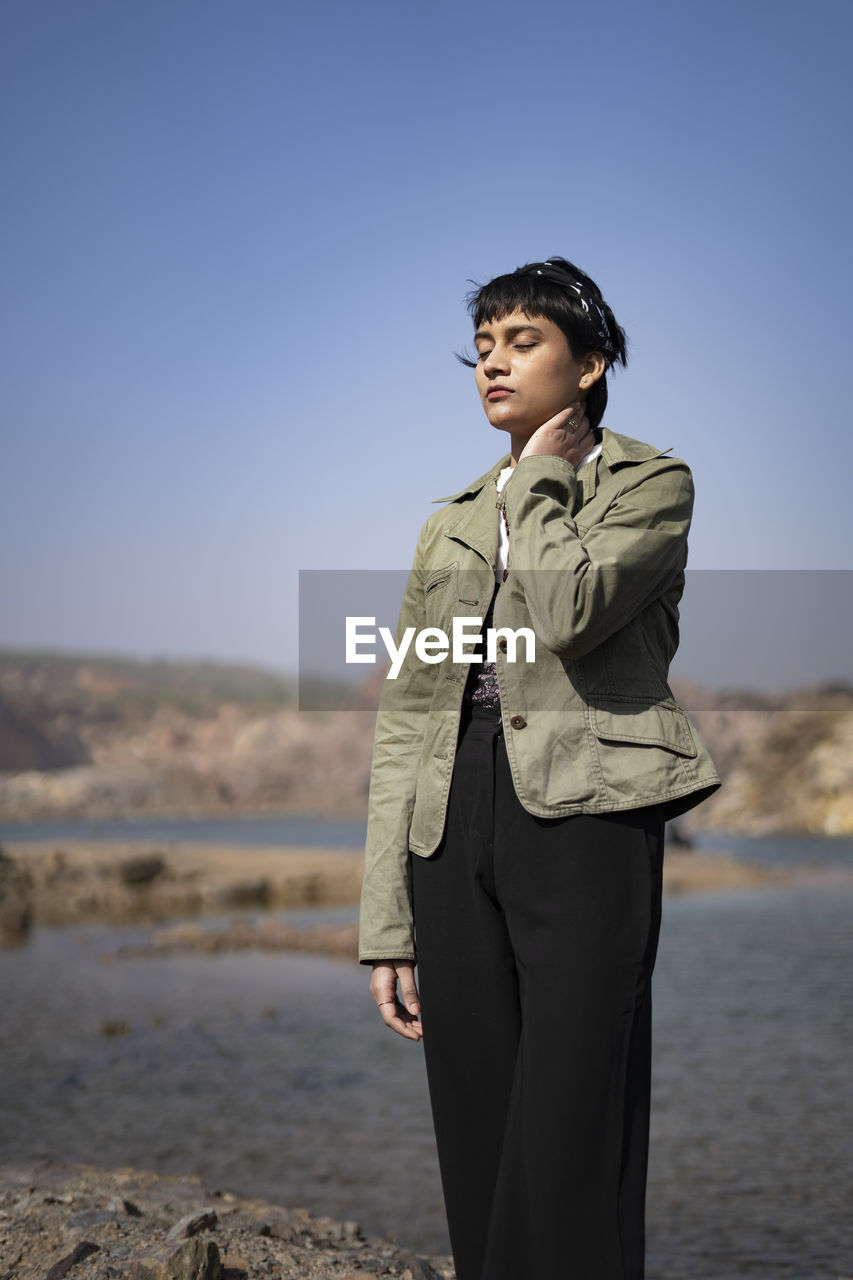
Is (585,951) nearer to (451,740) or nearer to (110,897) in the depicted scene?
(451,740)

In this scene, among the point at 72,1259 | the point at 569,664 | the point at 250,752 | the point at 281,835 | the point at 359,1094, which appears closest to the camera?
the point at 569,664

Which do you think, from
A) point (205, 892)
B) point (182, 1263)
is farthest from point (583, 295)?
point (205, 892)

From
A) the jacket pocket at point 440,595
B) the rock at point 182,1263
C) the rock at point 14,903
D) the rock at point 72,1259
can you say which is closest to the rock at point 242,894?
the rock at point 14,903

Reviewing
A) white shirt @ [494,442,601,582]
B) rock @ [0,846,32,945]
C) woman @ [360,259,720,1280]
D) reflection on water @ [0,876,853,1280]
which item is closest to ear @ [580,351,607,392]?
woman @ [360,259,720,1280]

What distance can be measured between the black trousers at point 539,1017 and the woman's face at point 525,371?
0.55 m

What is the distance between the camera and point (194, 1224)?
3.28 m

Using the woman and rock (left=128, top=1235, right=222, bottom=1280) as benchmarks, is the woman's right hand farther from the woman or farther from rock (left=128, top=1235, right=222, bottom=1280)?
rock (left=128, top=1235, right=222, bottom=1280)

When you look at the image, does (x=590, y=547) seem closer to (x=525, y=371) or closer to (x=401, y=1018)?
(x=525, y=371)

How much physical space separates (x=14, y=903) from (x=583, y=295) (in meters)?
16.1

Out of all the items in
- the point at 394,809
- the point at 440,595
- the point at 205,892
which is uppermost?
the point at 440,595

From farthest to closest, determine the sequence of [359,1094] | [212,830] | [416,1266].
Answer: [212,830]
[359,1094]
[416,1266]

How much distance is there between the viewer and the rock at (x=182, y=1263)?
2781mm

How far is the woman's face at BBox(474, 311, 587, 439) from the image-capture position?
2031 mm

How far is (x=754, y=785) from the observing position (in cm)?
5166
